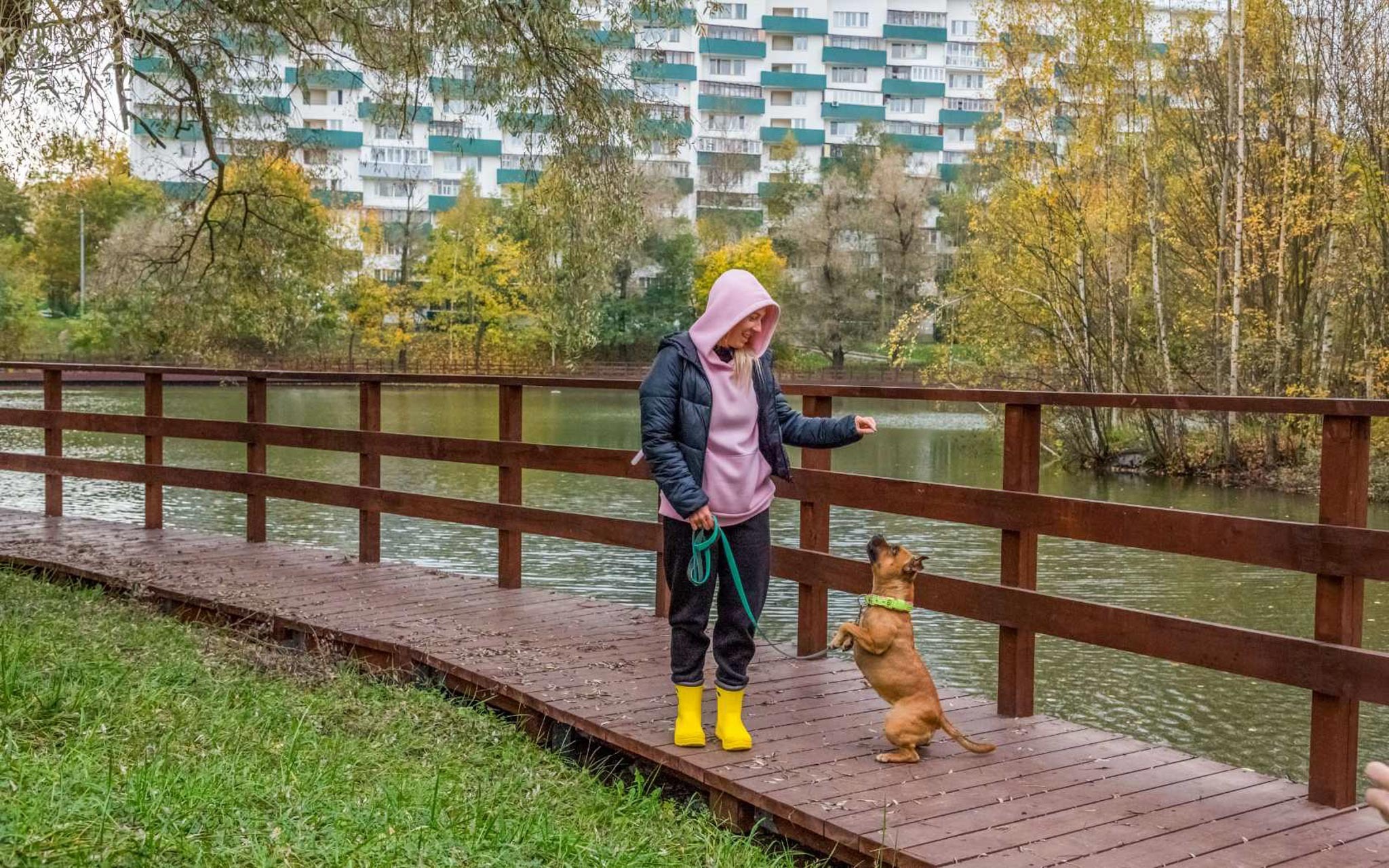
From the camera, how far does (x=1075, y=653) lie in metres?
9.55

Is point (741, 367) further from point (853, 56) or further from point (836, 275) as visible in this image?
point (853, 56)

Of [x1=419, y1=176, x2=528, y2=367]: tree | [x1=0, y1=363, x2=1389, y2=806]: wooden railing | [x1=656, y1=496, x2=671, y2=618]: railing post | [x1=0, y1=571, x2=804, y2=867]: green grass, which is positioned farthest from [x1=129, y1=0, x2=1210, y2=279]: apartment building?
[x1=0, y1=571, x2=804, y2=867]: green grass

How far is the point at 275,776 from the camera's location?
12.8 ft

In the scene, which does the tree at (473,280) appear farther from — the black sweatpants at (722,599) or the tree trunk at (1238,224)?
the black sweatpants at (722,599)

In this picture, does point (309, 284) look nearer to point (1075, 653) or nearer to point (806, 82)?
point (1075, 653)

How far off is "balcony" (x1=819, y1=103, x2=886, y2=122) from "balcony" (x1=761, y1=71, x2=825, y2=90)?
5.08 ft

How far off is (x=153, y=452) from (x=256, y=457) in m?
0.96

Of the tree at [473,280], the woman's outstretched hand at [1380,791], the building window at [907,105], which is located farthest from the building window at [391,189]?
the woman's outstretched hand at [1380,791]

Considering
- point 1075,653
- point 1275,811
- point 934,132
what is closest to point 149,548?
point 1075,653

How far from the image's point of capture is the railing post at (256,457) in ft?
28.5

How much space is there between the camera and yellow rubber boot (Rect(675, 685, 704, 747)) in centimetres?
454

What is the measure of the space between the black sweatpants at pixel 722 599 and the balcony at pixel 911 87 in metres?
92.3

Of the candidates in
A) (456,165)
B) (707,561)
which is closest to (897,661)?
(707,561)

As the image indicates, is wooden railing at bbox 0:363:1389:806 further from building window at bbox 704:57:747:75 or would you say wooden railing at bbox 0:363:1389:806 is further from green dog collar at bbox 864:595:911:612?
building window at bbox 704:57:747:75
